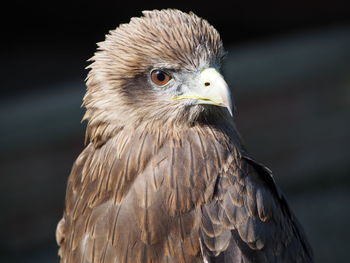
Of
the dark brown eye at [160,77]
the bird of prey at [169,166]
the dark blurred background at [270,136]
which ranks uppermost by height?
the dark brown eye at [160,77]

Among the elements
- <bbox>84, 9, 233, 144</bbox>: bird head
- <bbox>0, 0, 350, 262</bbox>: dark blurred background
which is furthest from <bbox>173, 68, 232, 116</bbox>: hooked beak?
<bbox>0, 0, 350, 262</bbox>: dark blurred background

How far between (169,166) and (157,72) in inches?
17.7

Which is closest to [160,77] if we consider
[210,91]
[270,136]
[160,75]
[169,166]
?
[160,75]

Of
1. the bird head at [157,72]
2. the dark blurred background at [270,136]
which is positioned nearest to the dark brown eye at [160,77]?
the bird head at [157,72]

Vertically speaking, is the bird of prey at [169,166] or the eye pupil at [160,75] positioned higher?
the eye pupil at [160,75]

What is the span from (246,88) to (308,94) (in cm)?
63

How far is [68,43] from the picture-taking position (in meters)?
9.62

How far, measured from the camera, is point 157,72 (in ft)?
12.3

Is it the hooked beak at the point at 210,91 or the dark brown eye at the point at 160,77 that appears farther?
the dark brown eye at the point at 160,77

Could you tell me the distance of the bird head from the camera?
3.71 metres

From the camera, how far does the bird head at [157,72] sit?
12.2 feet

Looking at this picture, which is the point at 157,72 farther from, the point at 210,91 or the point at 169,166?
the point at 169,166

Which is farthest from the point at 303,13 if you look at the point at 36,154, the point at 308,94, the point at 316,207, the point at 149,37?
the point at 149,37

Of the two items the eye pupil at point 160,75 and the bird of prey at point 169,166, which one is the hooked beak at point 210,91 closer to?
the bird of prey at point 169,166
